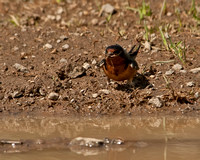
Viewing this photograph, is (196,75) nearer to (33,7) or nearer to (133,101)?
(133,101)

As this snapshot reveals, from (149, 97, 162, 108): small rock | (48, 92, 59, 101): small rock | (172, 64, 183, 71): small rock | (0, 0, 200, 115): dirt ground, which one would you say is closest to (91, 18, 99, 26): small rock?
(0, 0, 200, 115): dirt ground

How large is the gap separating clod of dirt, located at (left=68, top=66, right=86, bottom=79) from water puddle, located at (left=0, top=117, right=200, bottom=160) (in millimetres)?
1130

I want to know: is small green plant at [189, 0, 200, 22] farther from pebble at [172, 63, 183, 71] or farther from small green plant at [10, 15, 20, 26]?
small green plant at [10, 15, 20, 26]

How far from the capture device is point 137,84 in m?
7.73

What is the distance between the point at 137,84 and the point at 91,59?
1.10m

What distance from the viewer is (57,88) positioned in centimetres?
754

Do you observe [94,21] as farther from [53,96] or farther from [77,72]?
[53,96]

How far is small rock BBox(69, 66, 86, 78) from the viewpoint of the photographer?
7.86 m

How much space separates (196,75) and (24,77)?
277cm

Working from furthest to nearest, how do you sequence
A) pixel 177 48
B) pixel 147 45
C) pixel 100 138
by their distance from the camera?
pixel 147 45 → pixel 177 48 → pixel 100 138

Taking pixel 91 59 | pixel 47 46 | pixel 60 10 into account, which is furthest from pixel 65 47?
pixel 60 10

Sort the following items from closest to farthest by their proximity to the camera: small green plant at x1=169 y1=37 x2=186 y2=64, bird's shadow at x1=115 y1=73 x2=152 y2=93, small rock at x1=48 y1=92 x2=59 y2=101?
small rock at x1=48 y1=92 x2=59 y2=101, bird's shadow at x1=115 y1=73 x2=152 y2=93, small green plant at x1=169 y1=37 x2=186 y2=64

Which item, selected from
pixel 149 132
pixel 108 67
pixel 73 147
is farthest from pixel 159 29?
pixel 73 147

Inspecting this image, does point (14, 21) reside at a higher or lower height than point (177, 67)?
higher
